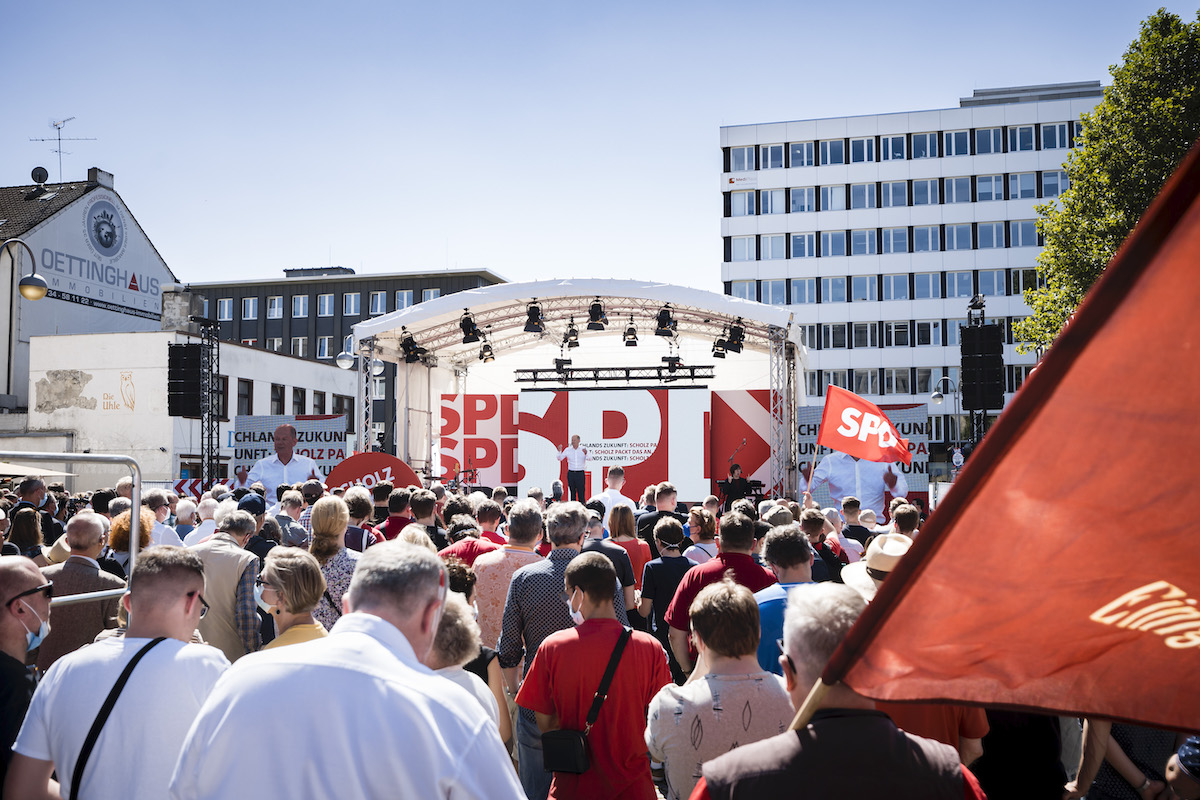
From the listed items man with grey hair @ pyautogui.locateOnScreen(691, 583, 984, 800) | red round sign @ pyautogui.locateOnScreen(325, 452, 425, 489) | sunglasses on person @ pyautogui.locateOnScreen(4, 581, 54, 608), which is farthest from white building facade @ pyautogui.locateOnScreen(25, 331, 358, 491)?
man with grey hair @ pyautogui.locateOnScreen(691, 583, 984, 800)

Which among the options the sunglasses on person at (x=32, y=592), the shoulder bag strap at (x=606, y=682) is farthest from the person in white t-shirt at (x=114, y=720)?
the shoulder bag strap at (x=606, y=682)

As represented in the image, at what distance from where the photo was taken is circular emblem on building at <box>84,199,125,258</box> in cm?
3678

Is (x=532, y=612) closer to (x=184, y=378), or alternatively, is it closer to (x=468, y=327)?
(x=468, y=327)

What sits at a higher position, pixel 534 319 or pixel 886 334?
pixel 886 334

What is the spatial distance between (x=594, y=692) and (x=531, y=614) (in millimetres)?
1149

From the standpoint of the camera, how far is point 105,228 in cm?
3759

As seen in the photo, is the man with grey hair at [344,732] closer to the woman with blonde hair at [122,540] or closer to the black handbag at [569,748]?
the black handbag at [569,748]

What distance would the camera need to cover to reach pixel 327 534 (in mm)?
5066

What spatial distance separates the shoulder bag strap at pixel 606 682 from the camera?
3499 mm

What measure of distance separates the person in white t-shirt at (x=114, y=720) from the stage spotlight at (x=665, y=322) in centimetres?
1659

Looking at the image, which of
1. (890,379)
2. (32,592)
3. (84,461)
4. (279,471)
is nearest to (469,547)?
(84,461)

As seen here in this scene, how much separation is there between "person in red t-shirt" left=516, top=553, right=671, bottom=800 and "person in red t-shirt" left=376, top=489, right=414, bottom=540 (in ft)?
11.8

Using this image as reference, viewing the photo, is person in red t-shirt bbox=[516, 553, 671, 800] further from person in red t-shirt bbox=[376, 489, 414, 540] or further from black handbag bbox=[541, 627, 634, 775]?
person in red t-shirt bbox=[376, 489, 414, 540]

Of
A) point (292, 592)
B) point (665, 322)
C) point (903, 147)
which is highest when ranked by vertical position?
point (903, 147)
